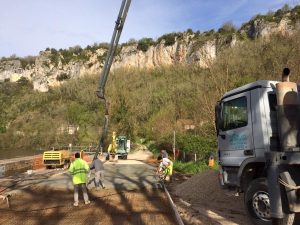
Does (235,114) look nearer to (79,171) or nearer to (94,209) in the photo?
(94,209)

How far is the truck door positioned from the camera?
9141mm

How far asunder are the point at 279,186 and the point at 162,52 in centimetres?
10860

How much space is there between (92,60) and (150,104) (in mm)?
70404

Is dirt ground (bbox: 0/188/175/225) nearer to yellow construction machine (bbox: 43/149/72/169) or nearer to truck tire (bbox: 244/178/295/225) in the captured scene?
truck tire (bbox: 244/178/295/225)

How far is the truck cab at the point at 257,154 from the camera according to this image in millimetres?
7195

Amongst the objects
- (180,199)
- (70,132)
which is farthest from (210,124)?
(70,132)

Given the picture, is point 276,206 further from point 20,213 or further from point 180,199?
point 20,213

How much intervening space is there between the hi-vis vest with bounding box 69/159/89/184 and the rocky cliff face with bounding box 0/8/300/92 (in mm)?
83438

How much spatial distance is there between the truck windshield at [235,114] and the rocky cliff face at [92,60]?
278ft

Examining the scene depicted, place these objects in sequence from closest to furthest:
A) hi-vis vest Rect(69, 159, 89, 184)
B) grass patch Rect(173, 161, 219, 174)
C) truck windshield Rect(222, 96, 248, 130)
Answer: truck windshield Rect(222, 96, 248, 130) → hi-vis vest Rect(69, 159, 89, 184) → grass patch Rect(173, 161, 219, 174)

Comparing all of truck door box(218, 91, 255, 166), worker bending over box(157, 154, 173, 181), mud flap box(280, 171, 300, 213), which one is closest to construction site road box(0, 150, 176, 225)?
worker bending over box(157, 154, 173, 181)

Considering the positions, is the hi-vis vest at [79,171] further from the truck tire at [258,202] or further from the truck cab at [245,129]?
the truck tire at [258,202]

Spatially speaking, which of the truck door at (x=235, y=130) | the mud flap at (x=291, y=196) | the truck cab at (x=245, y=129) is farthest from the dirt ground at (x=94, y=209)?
the mud flap at (x=291, y=196)

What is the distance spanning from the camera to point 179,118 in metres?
47.8
